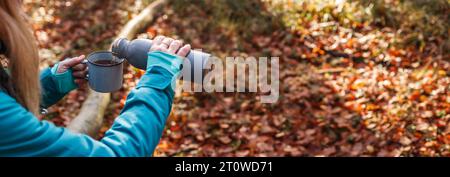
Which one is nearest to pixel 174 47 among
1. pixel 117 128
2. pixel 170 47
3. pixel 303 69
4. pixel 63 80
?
pixel 170 47

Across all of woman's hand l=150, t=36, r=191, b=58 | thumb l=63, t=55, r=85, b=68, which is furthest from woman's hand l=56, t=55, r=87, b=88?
woman's hand l=150, t=36, r=191, b=58

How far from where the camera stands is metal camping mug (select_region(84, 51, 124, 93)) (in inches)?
98.4

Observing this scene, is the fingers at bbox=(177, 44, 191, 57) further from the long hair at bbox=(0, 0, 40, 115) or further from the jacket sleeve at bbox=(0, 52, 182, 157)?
the long hair at bbox=(0, 0, 40, 115)

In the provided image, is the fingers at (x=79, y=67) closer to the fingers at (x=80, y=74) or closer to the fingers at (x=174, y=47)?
the fingers at (x=80, y=74)

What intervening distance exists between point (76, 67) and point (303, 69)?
4.93 meters

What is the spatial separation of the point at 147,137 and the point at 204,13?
6889mm

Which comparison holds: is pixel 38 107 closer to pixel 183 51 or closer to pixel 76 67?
pixel 183 51

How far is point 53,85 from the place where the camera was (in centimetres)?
241

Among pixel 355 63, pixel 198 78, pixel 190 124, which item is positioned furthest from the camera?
Answer: pixel 355 63

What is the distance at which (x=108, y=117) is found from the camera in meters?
6.44

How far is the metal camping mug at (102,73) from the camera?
98.4 inches

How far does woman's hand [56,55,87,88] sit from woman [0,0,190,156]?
606mm
